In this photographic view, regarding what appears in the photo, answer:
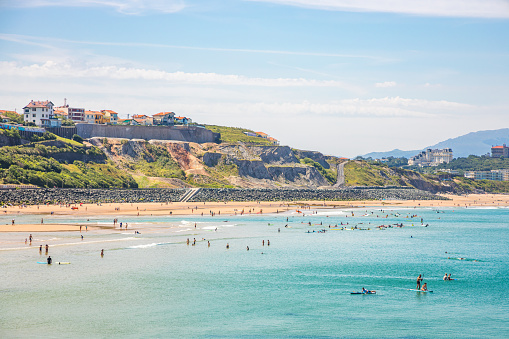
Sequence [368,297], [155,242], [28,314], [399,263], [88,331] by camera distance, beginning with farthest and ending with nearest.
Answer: [155,242] → [399,263] → [368,297] → [28,314] → [88,331]

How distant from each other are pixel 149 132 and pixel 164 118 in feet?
73.3

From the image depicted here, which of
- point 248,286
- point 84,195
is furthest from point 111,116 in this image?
point 248,286

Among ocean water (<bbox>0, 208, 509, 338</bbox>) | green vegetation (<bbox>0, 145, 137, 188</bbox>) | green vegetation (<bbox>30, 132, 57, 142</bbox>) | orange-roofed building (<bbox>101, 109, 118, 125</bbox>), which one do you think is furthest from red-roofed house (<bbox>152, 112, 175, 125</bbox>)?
ocean water (<bbox>0, 208, 509, 338</bbox>)

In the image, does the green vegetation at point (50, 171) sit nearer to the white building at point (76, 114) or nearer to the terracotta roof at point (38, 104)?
the terracotta roof at point (38, 104)

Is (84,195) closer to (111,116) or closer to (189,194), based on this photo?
(189,194)

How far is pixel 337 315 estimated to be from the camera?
123ft

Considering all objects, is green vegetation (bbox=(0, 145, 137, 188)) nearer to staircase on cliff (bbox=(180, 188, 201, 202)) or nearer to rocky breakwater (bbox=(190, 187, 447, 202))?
staircase on cliff (bbox=(180, 188, 201, 202))

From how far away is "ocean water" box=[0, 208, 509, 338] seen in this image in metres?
34.6

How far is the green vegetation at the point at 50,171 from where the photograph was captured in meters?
111

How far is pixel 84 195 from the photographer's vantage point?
11550 cm

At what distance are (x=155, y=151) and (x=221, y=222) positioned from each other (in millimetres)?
71806

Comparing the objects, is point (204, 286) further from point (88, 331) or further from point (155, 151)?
point (155, 151)

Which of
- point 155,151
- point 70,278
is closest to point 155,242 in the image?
point 70,278

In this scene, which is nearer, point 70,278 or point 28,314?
point 28,314
